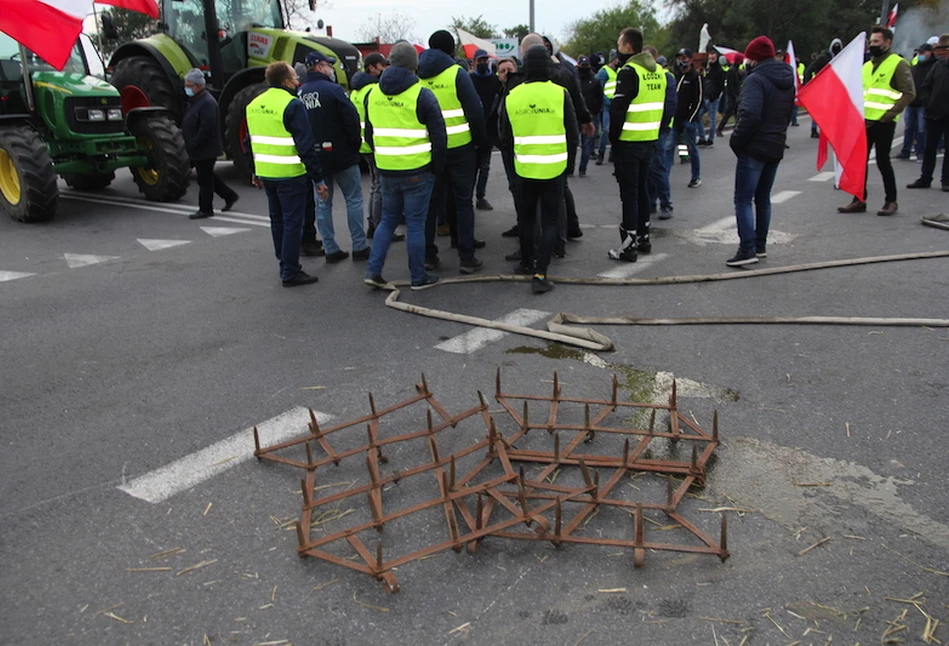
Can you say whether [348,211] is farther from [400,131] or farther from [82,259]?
[82,259]

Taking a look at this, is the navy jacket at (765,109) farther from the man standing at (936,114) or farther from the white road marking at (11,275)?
the white road marking at (11,275)

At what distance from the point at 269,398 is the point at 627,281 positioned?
129 inches

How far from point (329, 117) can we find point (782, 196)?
661cm

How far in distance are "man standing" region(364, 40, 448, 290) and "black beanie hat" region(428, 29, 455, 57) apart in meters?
0.91

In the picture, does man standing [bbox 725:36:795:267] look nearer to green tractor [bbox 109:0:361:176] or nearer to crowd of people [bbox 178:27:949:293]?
crowd of people [bbox 178:27:949:293]

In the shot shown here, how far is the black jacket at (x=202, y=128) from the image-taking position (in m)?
9.27

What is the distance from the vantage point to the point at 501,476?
3.36m

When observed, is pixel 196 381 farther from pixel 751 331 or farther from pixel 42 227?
pixel 42 227

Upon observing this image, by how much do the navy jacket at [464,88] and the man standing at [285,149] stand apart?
1.20m

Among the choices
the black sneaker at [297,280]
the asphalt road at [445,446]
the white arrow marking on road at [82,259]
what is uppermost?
the white arrow marking on road at [82,259]

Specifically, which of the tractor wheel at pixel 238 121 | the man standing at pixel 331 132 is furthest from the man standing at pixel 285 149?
the tractor wheel at pixel 238 121

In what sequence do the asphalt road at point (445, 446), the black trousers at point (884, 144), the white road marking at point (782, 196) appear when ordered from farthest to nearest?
the white road marking at point (782, 196), the black trousers at point (884, 144), the asphalt road at point (445, 446)

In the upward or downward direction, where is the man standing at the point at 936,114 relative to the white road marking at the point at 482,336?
upward

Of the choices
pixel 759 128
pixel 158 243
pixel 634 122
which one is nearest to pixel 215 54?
pixel 158 243
